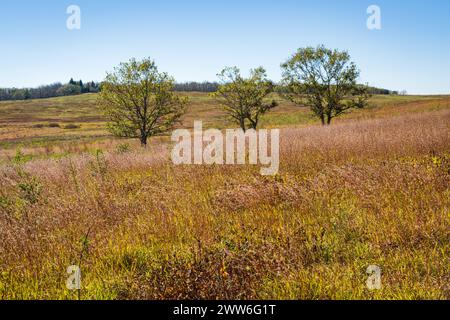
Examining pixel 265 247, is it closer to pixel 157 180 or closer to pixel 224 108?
pixel 157 180

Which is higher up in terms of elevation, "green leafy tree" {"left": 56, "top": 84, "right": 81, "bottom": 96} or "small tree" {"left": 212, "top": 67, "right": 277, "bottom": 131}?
"green leafy tree" {"left": 56, "top": 84, "right": 81, "bottom": 96}

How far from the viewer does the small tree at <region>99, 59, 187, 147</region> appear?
20734 mm

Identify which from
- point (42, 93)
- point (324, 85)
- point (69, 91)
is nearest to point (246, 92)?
point (324, 85)

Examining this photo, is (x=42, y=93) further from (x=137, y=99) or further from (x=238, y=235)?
(x=238, y=235)

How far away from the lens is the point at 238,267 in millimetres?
3170

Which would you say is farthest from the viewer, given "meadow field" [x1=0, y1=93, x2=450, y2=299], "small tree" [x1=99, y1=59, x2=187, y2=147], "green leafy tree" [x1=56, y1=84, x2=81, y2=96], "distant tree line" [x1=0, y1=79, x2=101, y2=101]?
"green leafy tree" [x1=56, y1=84, x2=81, y2=96]

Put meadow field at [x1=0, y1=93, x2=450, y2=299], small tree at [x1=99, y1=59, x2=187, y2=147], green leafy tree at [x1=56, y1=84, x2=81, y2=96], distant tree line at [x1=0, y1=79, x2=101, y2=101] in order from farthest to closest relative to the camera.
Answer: green leafy tree at [x1=56, y1=84, x2=81, y2=96]
distant tree line at [x1=0, y1=79, x2=101, y2=101]
small tree at [x1=99, y1=59, x2=187, y2=147]
meadow field at [x1=0, y1=93, x2=450, y2=299]

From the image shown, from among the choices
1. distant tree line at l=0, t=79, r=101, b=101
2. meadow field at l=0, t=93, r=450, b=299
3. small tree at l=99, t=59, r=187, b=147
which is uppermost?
distant tree line at l=0, t=79, r=101, b=101

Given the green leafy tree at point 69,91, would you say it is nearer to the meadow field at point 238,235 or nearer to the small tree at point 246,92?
the small tree at point 246,92

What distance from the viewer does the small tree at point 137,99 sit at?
816 inches

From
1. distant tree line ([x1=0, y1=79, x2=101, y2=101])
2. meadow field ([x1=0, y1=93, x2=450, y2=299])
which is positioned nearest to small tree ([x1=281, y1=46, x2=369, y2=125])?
meadow field ([x1=0, y1=93, x2=450, y2=299])

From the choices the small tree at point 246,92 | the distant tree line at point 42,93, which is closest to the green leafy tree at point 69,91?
the distant tree line at point 42,93

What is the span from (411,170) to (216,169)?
3787mm

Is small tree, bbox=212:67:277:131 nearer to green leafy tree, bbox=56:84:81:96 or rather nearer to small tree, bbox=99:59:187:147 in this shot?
small tree, bbox=99:59:187:147
